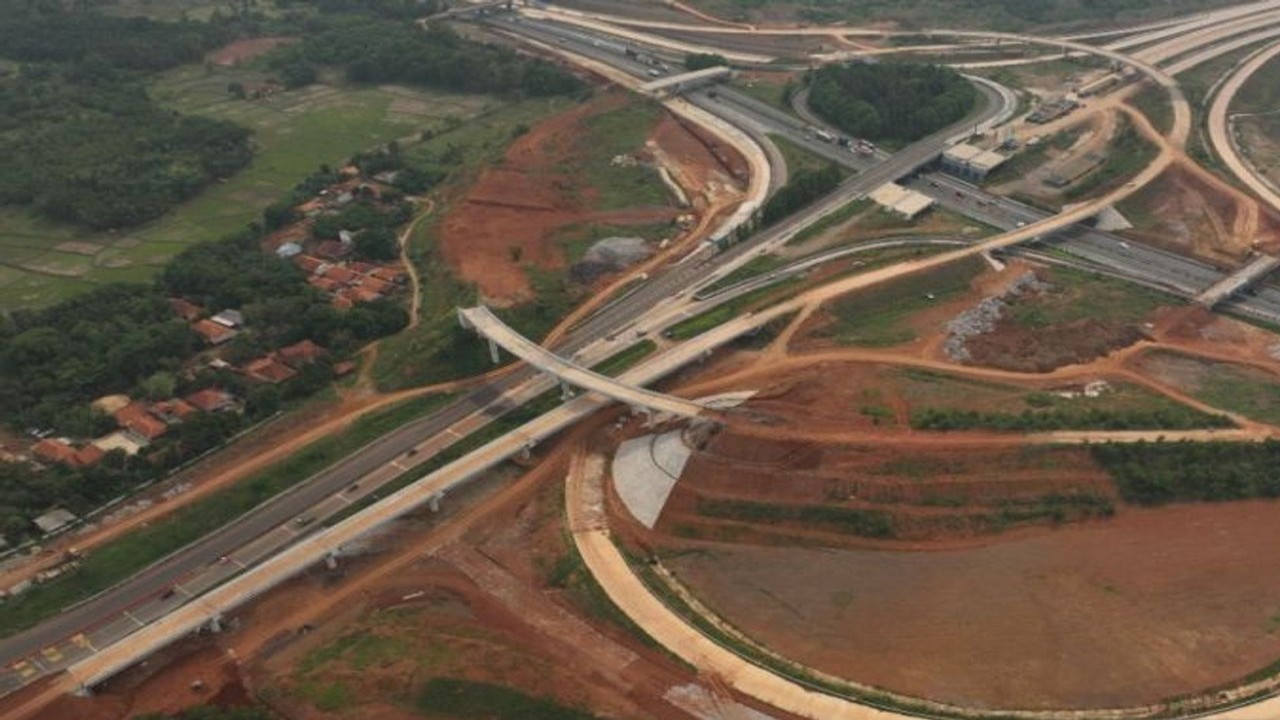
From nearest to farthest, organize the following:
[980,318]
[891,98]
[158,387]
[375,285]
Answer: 1. [158,387]
2. [980,318]
3. [375,285]
4. [891,98]

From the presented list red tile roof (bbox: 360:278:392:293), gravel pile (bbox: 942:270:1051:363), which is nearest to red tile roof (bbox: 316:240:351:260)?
red tile roof (bbox: 360:278:392:293)

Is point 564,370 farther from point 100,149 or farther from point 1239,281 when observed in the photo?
point 100,149

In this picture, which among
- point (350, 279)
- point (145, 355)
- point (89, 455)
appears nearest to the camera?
point (89, 455)

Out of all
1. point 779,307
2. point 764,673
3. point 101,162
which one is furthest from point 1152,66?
point 101,162

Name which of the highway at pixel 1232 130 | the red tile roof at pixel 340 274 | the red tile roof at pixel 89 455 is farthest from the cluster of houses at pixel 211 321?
the highway at pixel 1232 130

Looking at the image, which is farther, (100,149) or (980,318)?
(100,149)

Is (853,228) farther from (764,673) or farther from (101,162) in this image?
(101,162)

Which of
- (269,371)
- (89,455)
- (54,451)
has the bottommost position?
(54,451)

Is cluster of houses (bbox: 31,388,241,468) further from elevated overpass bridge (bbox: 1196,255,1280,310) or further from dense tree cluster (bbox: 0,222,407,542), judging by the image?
elevated overpass bridge (bbox: 1196,255,1280,310)

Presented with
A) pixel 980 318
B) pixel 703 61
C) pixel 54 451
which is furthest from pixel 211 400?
pixel 703 61
